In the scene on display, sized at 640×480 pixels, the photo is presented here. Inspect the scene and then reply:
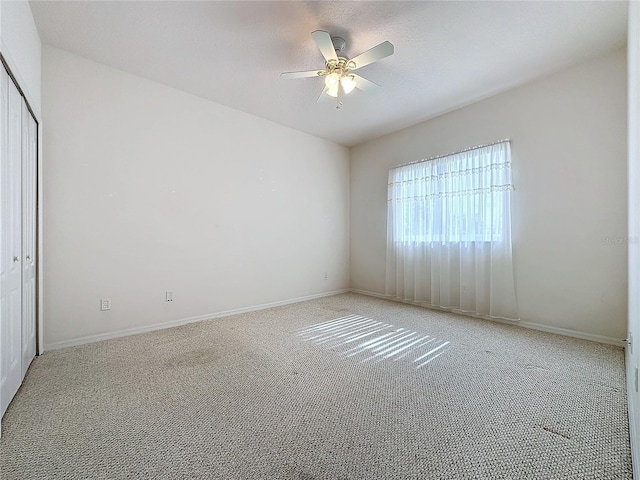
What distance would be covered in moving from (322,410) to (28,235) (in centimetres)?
260

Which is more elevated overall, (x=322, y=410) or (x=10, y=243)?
(x=10, y=243)

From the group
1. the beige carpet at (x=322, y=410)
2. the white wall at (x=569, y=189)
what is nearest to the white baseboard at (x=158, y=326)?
the beige carpet at (x=322, y=410)

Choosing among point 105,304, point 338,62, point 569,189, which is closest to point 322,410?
point 105,304

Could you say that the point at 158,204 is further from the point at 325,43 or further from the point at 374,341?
the point at 374,341

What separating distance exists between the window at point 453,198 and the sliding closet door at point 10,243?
13.7ft

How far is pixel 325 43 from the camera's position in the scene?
2.16 m

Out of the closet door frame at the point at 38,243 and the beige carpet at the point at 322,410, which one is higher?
the closet door frame at the point at 38,243

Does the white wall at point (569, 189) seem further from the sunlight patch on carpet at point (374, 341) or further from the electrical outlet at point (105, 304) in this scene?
the electrical outlet at point (105, 304)

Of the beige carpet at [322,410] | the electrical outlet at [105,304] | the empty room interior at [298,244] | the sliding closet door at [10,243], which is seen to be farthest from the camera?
the electrical outlet at [105,304]

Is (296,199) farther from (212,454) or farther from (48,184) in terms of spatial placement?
(212,454)

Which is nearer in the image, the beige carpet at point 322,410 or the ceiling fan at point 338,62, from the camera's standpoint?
the beige carpet at point 322,410

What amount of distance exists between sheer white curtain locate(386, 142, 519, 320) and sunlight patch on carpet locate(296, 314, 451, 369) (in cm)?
113

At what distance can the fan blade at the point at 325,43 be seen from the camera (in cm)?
205

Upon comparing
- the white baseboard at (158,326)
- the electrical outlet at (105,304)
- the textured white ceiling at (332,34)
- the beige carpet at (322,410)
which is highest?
the textured white ceiling at (332,34)
